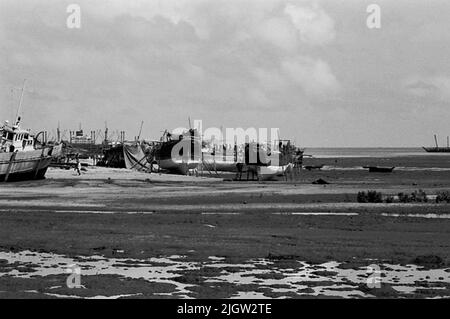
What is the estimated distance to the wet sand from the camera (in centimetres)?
1510

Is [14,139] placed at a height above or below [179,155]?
above

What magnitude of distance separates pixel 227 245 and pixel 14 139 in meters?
37.8

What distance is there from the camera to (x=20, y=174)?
5372cm

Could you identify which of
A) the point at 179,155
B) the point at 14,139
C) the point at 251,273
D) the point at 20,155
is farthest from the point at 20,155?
the point at 251,273

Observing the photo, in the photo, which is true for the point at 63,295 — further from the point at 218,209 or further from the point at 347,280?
the point at 218,209

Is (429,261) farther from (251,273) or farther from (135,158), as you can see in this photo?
(135,158)

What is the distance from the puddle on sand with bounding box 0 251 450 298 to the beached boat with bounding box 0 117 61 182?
34106 mm

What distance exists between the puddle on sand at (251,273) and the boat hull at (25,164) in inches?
1335

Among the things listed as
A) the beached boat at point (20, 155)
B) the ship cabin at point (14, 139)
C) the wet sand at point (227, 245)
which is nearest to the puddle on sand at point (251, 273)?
the wet sand at point (227, 245)

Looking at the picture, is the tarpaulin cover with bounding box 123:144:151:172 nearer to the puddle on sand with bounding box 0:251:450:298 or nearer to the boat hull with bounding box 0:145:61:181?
the boat hull with bounding box 0:145:61:181

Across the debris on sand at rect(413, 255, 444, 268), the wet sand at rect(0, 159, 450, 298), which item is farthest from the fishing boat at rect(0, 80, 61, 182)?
the debris on sand at rect(413, 255, 444, 268)

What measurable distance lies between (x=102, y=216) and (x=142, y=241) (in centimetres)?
772

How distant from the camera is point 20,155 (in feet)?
174
